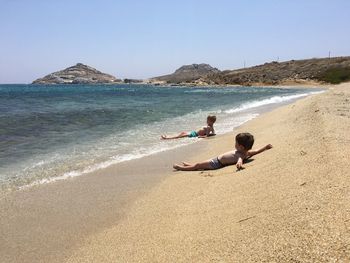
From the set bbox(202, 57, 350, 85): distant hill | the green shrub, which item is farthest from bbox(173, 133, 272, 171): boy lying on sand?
bbox(202, 57, 350, 85): distant hill

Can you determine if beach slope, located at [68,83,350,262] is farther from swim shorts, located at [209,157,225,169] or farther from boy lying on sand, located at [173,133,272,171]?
swim shorts, located at [209,157,225,169]

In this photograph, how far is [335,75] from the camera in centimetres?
7975

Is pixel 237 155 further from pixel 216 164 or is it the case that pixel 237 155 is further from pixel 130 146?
pixel 130 146

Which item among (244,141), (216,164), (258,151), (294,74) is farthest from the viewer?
(294,74)

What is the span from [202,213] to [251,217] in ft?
2.91

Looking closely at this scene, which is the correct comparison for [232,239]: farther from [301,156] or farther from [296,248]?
[301,156]

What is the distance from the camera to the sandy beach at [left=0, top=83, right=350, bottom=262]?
3.44 m

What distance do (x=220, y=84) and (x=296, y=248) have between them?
10363 centimetres

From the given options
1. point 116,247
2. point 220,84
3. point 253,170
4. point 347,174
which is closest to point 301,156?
point 253,170

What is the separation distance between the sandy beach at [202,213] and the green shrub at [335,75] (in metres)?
74.0

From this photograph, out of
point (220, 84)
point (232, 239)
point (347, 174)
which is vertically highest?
point (347, 174)

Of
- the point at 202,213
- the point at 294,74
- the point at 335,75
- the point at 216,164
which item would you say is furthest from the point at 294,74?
the point at 202,213

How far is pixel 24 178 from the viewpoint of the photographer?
7.93 meters

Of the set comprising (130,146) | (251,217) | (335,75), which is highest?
(251,217)
